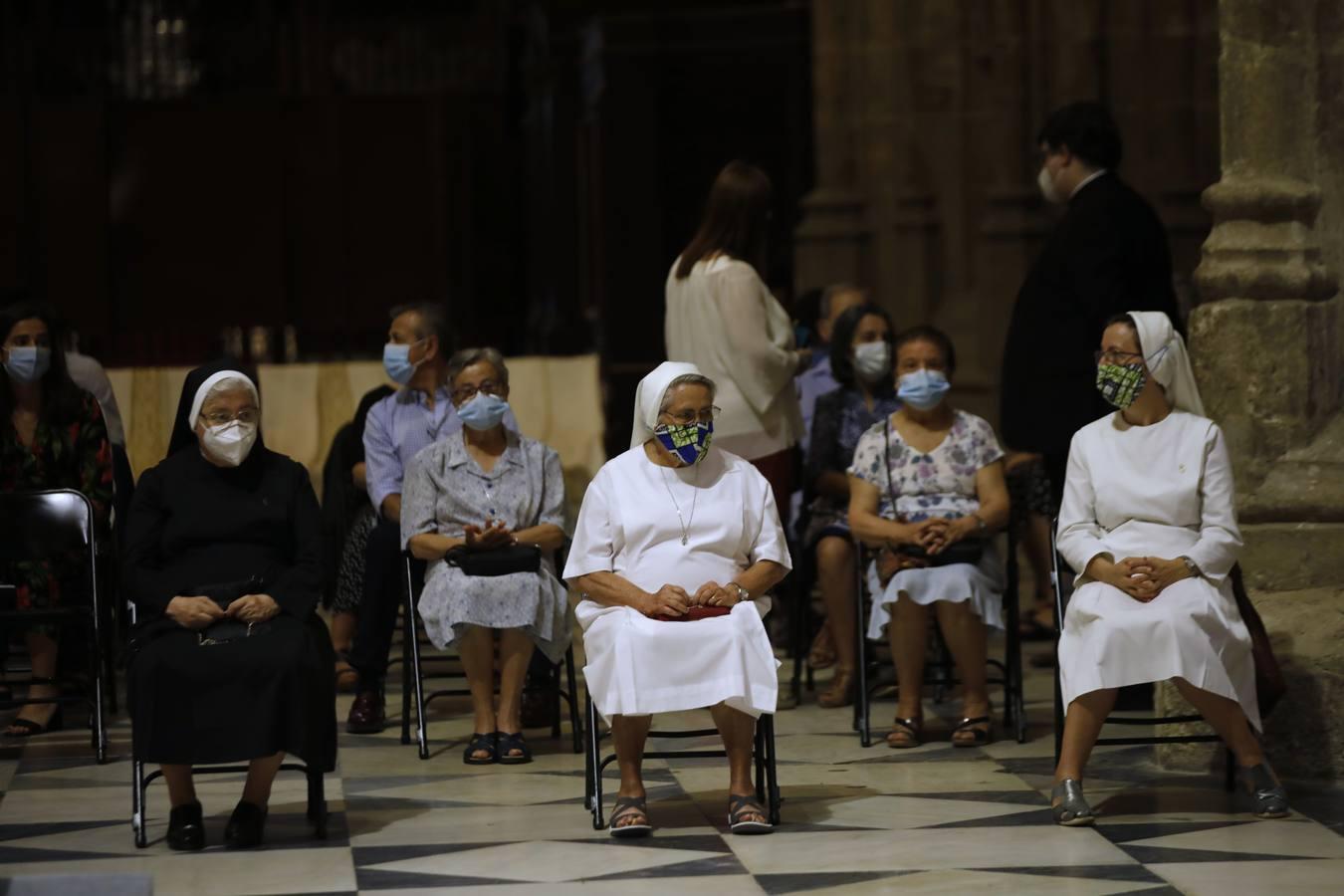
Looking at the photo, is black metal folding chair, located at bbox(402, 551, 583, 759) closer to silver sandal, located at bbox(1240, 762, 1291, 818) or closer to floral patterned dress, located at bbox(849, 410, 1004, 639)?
floral patterned dress, located at bbox(849, 410, 1004, 639)

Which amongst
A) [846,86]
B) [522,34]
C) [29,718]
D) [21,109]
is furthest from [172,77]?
[29,718]

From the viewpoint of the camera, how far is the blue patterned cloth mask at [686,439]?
593 centimetres

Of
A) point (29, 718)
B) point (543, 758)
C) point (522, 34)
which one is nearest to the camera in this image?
point (543, 758)

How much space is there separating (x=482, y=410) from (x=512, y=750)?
105 cm

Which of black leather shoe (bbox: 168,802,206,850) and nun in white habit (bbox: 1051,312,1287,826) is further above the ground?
nun in white habit (bbox: 1051,312,1287,826)

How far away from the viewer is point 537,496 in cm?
715

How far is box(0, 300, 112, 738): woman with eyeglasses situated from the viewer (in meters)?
7.57

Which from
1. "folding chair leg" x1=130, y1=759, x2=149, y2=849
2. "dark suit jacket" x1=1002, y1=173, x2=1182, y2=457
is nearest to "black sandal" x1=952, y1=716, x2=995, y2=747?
"dark suit jacket" x1=1002, y1=173, x2=1182, y2=457

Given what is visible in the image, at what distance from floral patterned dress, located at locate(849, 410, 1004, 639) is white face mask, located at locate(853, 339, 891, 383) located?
0.62 m

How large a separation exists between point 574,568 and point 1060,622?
1.44 metres

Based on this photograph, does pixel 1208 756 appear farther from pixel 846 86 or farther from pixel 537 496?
pixel 846 86

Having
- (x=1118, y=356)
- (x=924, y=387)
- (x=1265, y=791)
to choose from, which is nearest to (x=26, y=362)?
(x=924, y=387)

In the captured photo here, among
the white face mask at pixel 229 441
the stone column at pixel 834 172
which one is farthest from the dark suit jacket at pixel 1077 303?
the stone column at pixel 834 172

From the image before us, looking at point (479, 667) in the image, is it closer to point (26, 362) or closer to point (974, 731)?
point (974, 731)
